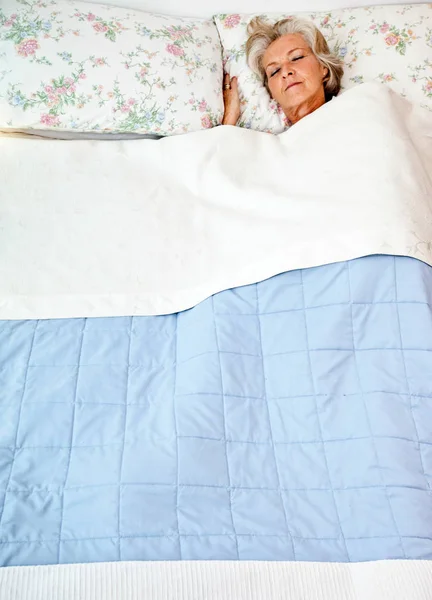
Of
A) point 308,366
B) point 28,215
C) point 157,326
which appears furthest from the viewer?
point 28,215

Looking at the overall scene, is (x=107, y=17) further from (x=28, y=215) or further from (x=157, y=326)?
(x=157, y=326)

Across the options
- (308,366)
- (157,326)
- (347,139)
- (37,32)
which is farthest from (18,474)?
(37,32)

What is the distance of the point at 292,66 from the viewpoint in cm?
176

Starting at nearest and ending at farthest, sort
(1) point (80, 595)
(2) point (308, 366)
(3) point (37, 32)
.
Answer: (1) point (80, 595) → (2) point (308, 366) → (3) point (37, 32)

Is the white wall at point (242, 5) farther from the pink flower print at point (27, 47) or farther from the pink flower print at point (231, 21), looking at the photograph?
the pink flower print at point (27, 47)

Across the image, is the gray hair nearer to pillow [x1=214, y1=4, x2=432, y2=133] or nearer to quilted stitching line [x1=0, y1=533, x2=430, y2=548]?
pillow [x1=214, y1=4, x2=432, y2=133]

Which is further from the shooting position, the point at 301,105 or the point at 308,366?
the point at 301,105

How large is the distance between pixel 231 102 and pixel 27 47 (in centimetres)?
63

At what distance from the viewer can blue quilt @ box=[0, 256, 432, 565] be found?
96 centimetres

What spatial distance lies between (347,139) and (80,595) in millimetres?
1196

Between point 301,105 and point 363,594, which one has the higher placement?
point 301,105

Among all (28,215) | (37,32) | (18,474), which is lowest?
(18,474)

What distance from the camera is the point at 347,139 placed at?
148cm

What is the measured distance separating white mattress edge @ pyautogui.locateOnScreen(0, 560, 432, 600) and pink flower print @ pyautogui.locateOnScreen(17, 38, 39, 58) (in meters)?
1.31
